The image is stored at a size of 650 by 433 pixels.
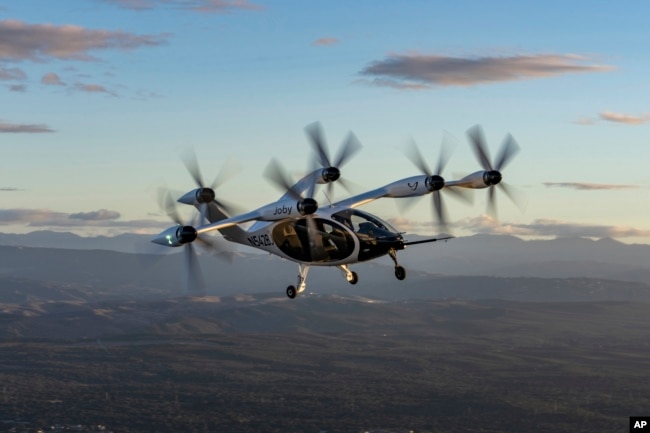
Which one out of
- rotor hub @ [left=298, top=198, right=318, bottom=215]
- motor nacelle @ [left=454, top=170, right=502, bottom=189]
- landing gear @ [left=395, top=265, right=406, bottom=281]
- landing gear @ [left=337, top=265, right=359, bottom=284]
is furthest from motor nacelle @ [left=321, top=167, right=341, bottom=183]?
landing gear @ [left=395, top=265, right=406, bottom=281]

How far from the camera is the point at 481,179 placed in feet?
250

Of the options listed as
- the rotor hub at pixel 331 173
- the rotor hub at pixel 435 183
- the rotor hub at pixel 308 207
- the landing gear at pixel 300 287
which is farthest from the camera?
the rotor hub at pixel 331 173

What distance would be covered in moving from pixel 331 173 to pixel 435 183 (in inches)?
377

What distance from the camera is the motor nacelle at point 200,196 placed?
279ft

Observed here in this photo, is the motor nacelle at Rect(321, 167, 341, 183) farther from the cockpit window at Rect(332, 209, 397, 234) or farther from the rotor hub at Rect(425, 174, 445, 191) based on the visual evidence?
the rotor hub at Rect(425, 174, 445, 191)

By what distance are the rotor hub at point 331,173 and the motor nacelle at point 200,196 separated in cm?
1248

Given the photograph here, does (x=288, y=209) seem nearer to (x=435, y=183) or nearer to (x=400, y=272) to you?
(x=400, y=272)

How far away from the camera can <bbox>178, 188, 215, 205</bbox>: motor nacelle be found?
85062 millimetres

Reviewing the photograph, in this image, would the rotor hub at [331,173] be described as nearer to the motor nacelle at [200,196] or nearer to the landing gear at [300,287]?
the landing gear at [300,287]

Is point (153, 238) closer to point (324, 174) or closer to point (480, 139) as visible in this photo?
point (324, 174)

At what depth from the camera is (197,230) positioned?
7631 centimetres

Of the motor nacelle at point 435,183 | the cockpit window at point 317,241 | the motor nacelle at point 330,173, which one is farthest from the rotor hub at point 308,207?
the motor nacelle at point 435,183

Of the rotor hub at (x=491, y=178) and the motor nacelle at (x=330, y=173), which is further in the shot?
the motor nacelle at (x=330, y=173)

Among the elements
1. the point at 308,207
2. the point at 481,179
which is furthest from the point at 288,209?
the point at 481,179
